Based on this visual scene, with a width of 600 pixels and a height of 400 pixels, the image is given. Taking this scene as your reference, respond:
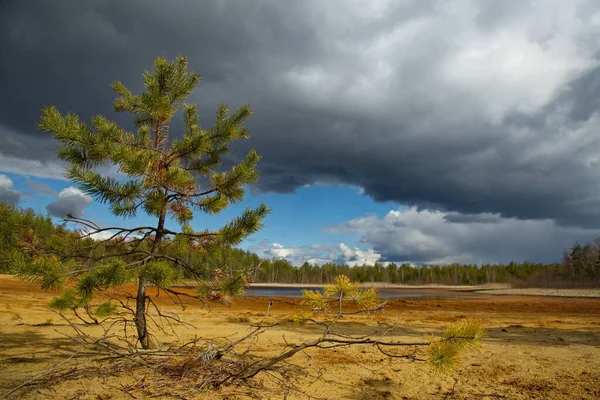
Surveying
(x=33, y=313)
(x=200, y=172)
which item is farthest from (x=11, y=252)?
(x=33, y=313)

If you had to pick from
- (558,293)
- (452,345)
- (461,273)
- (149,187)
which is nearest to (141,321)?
(149,187)

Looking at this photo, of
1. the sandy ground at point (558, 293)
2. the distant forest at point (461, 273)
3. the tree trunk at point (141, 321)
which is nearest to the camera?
the tree trunk at point (141, 321)

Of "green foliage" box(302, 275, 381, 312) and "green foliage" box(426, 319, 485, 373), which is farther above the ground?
"green foliage" box(302, 275, 381, 312)

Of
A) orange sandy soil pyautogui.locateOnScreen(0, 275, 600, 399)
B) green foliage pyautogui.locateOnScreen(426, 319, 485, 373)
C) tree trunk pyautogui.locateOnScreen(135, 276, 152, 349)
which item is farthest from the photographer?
tree trunk pyautogui.locateOnScreen(135, 276, 152, 349)

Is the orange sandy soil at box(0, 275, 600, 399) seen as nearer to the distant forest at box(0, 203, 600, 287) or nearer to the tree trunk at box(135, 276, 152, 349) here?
the tree trunk at box(135, 276, 152, 349)

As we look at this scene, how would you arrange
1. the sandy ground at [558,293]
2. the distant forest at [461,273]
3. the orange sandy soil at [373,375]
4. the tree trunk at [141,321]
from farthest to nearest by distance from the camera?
the distant forest at [461,273]
the sandy ground at [558,293]
the tree trunk at [141,321]
the orange sandy soil at [373,375]

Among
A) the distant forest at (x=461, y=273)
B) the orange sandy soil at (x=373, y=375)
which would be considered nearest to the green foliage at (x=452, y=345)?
the orange sandy soil at (x=373, y=375)

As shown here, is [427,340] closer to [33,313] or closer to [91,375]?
[91,375]

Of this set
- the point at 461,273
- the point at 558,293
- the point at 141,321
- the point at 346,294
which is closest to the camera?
the point at 346,294

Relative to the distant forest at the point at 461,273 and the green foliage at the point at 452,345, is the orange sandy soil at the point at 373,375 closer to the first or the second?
the green foliage at the point at 452,345

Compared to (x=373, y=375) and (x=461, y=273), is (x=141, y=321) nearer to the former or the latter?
(x=373, y=375)

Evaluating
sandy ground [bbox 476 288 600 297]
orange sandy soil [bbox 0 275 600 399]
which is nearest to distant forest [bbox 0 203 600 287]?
sandy ground [bbox 476 288 600 297]

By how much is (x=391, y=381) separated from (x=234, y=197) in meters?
3.54

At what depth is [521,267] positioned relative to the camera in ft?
387
